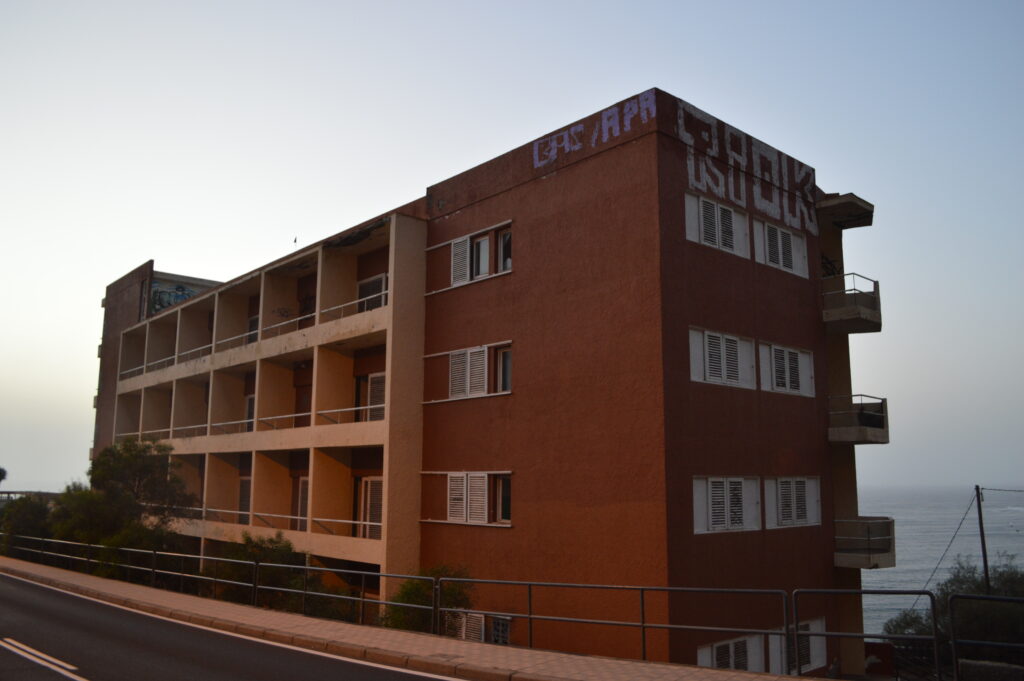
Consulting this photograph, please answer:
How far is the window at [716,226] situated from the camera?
731 inches

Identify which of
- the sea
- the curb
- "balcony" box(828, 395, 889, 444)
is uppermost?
"balcony" box(828, 395, 889, 444)

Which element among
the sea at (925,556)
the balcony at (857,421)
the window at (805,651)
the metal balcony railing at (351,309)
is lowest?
the sea at (925,556)

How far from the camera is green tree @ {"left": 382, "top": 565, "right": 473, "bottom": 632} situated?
1683 cm

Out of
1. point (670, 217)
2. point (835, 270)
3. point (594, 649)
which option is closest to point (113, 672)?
point (594, 649)

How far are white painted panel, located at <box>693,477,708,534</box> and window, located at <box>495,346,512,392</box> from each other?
5.69m

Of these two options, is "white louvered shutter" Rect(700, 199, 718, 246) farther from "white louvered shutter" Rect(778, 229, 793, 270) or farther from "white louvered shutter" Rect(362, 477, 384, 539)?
"white louvered shutter" Rect(362, 477, 384, 539)

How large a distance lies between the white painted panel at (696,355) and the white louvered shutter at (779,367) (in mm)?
3214

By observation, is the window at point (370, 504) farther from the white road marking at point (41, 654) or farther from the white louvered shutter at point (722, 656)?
the white road marking at point (41, 654)

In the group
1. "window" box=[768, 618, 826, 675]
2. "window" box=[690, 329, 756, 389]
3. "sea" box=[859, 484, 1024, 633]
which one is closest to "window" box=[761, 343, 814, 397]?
"window" box=[690, 329, 756, 389]

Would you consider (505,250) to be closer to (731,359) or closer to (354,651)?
(731,359)

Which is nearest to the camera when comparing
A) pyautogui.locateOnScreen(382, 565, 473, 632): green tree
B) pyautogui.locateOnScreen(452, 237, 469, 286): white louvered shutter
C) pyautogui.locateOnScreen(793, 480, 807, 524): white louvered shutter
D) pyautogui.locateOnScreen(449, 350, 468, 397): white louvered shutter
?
pyautogui.locateOnScreen(382, 565, 473, 632): green tree

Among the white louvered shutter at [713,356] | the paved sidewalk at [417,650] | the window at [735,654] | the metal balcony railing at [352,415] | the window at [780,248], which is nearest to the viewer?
the paved sidewalk at [417,650]

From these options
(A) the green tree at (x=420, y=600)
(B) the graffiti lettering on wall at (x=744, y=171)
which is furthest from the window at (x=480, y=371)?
(B) the graffiti lettering on wall at (x=744, y=171)

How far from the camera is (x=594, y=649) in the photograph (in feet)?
56.4
